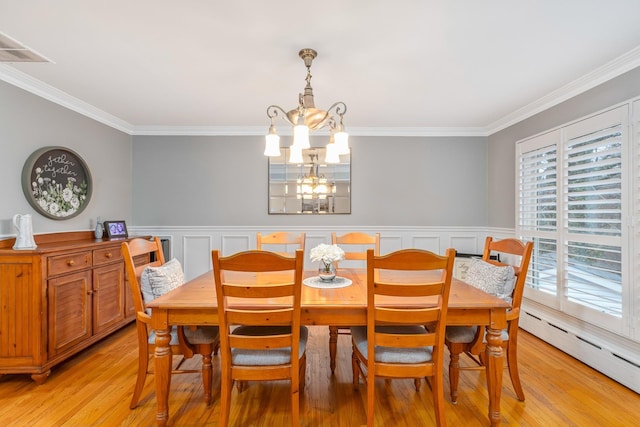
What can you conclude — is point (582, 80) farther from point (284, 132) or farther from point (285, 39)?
point (284, 132)

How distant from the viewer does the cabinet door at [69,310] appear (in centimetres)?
235

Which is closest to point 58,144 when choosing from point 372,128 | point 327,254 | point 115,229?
point 115,229

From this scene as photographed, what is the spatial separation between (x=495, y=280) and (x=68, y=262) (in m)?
3.17

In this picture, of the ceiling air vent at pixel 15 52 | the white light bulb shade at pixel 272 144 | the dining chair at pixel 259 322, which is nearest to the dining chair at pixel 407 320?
the dining chair at pixel 259 322

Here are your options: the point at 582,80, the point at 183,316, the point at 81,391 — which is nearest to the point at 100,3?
the point at 183,316

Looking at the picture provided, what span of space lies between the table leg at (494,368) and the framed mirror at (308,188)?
2.60 metres

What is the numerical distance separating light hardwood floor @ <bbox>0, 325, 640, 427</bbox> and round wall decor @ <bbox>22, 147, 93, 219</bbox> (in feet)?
4.64

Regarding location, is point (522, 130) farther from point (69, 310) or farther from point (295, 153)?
point (69, 310)

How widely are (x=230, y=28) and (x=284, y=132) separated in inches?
86.1

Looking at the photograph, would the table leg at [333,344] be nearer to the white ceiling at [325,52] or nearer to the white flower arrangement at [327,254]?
the white flower arrangement at [327,254]

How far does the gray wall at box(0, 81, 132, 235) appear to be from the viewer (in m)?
2.55

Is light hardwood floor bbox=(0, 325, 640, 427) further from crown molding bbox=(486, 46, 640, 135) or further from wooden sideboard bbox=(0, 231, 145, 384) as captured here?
crown molding bbox=(486, 46, 640, 135)

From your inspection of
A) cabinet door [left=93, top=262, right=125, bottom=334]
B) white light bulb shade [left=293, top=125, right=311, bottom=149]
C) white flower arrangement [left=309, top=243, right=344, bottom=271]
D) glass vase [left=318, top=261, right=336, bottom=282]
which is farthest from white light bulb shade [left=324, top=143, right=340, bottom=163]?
cabinet door [left=93, top=262, right=125, bottom=334]

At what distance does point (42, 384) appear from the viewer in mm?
2268
